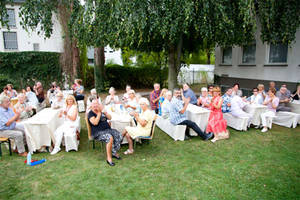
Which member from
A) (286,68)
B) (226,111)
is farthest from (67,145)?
(286,68)

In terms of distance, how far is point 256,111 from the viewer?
6602 mm

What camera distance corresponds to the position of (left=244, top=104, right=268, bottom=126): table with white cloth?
658 cm

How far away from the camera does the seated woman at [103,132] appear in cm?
434

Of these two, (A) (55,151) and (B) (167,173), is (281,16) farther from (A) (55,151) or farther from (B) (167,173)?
(A) (55,151)

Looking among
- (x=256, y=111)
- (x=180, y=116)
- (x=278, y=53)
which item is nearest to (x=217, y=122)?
(x=180, y=116)

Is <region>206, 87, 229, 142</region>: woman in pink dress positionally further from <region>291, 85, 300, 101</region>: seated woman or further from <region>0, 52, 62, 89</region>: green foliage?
<region>0, 52, 62, 89</region>: green foliage

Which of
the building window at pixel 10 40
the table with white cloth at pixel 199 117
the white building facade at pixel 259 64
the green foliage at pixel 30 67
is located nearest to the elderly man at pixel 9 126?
the table with white cloth at pixel 199 117

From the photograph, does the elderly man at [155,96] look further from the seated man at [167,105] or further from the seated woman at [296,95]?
the seated woman at [296,95]

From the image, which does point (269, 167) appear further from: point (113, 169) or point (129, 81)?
point (129, 81)

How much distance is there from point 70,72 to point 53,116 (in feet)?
34.4

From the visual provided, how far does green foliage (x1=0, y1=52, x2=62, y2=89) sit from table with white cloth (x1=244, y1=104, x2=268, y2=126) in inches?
528

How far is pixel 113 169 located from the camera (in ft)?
13.4

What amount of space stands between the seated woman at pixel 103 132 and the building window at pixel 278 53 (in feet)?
32.9

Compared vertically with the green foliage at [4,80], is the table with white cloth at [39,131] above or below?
below
